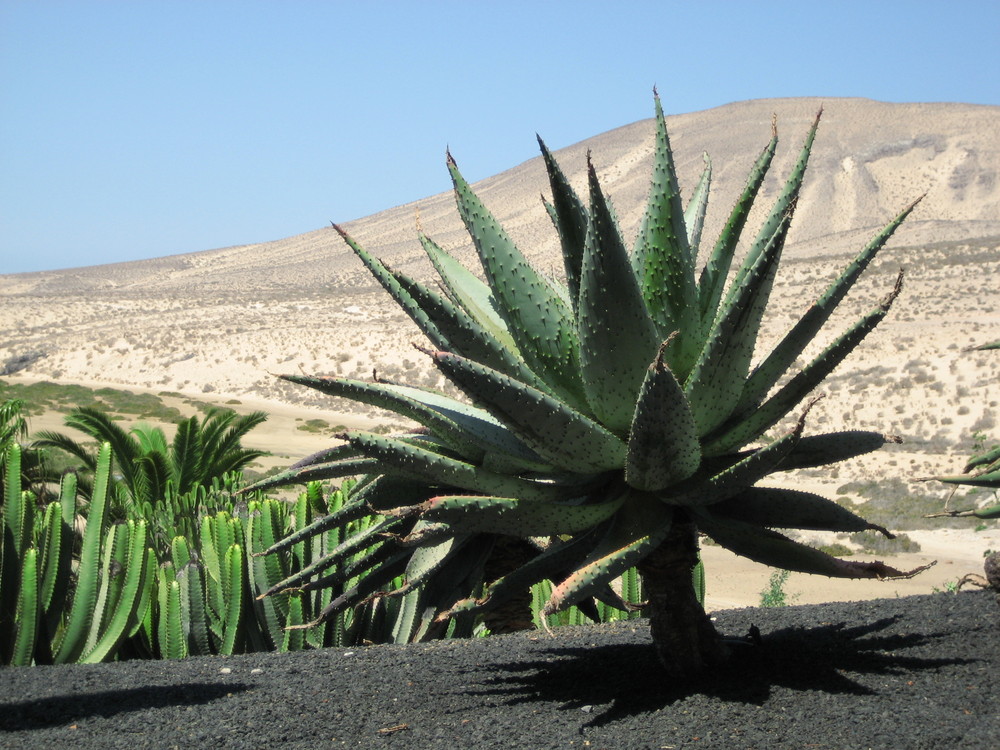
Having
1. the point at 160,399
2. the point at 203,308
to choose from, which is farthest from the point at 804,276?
the point at 203,308

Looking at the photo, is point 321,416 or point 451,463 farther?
point 321,416

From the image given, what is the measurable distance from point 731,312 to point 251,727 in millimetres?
1829

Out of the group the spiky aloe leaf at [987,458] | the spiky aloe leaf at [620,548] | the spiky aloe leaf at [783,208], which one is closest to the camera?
the spiky aloe leaf at [620,548]

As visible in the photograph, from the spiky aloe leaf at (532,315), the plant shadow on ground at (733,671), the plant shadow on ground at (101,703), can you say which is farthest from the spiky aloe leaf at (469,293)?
the plant shadow on ground at (101,703)

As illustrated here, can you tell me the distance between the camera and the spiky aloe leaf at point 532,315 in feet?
9.96

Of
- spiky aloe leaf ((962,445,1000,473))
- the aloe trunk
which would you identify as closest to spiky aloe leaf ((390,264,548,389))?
the aloe trunk

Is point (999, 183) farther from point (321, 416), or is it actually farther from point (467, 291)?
point (467, 291)

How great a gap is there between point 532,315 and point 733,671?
1.22m

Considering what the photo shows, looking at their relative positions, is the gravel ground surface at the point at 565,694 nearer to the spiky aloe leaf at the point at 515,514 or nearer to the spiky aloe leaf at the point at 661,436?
the spiky aloe leaf at the point at 515,514

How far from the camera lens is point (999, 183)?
356 feet

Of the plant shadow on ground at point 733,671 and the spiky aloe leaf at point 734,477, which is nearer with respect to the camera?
the spiky aloe leaf at point 734,477

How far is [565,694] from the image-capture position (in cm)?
324

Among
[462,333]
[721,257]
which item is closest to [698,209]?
[721,257]

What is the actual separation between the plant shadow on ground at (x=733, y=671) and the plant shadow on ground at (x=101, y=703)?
3.29 ft
